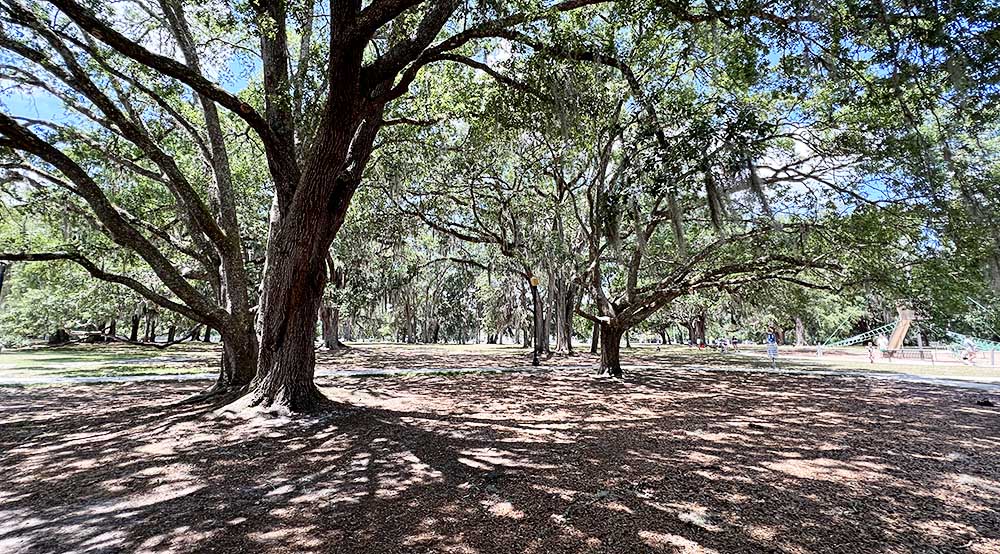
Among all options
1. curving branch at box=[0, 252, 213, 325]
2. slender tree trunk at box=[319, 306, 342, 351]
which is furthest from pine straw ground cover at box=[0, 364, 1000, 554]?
slender tree trunk at box=[319, 306, 342, 351]

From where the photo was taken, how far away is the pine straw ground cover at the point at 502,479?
8.55 feet

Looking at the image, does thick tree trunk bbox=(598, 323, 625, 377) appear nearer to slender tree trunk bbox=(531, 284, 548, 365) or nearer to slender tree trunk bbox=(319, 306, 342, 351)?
slender tree trunk bbox=(531, 284, 548, 365)

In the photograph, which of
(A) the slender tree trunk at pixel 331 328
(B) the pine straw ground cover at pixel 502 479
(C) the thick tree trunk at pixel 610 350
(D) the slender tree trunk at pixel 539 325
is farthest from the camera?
(A) the slender tree trunk at pixel 331 328

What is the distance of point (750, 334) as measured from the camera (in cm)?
4881

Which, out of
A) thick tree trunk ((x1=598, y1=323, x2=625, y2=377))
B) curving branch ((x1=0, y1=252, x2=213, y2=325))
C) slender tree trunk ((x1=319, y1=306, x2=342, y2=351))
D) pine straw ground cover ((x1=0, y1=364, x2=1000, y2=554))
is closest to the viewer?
pine straw ground cover ((x1=0, y1=364, x2=1000, y2=554))

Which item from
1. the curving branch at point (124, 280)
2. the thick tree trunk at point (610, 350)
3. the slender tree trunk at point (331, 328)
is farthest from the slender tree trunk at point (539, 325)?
the curving branch at point (124, 280)

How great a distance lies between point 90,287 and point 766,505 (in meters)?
24.0

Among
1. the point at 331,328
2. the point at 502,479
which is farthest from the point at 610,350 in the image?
the point at 331,328

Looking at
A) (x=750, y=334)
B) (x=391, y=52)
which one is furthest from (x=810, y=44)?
(x=750, y=334)

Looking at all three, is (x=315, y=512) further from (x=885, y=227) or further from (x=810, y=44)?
(x=885, y=227)

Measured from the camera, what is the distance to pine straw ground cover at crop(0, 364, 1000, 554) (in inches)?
103

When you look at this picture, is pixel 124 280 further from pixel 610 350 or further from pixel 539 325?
pixel 539 325

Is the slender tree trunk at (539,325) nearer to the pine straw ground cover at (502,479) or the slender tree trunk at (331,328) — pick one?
the pine straw ground cover at (502,479)

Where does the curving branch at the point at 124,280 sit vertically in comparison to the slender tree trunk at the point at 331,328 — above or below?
above
